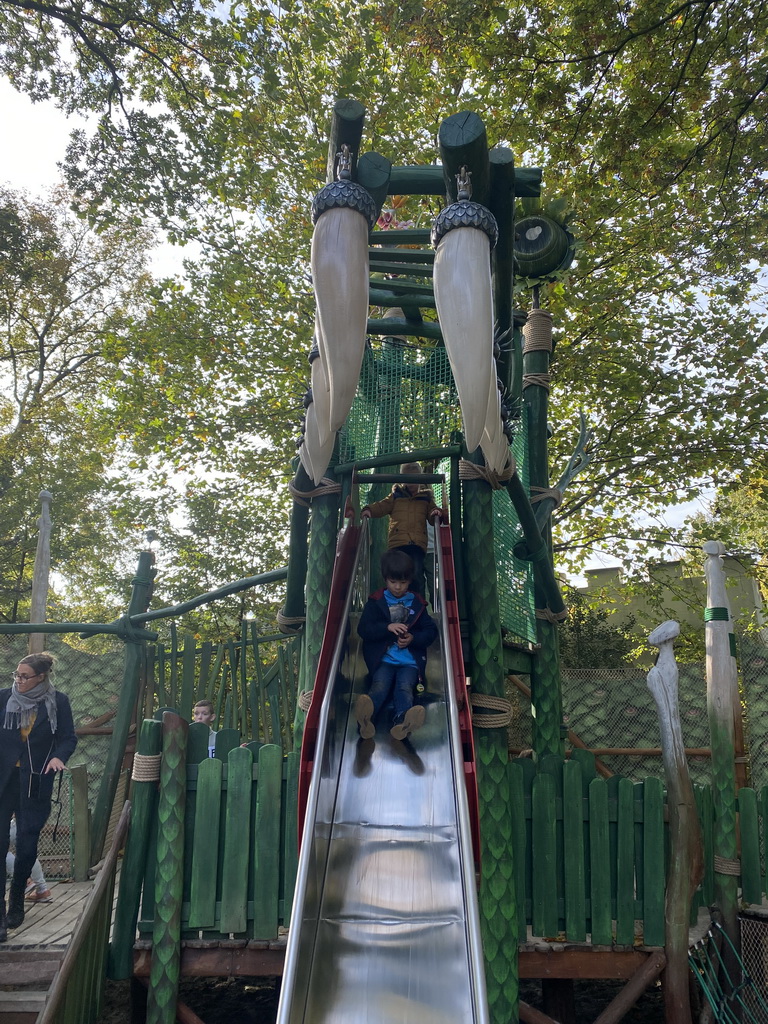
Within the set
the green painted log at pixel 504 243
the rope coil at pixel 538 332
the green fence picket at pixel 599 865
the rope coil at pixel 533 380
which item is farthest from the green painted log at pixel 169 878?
the rope coil at pixel 538 332

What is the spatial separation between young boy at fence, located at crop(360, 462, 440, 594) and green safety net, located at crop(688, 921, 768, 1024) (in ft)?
9.59

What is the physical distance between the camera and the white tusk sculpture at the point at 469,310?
3.41 meters

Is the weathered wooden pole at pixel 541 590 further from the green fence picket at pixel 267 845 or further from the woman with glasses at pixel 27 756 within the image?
the woman with glasses at pixel 27 756

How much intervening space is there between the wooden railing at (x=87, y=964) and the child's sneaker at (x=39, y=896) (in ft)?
3.18

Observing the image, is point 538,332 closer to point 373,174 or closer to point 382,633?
point 373,174

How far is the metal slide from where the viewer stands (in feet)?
9.20

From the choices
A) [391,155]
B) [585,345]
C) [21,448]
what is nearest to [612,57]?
[391,155]

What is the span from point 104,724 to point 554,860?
4.35 m

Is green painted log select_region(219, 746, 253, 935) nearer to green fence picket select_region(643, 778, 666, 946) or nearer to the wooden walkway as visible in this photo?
the wooden walkway

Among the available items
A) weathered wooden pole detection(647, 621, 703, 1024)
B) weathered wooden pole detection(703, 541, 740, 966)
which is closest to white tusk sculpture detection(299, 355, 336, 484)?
weathered wooden pole detection(647, 621, 703, 1024)

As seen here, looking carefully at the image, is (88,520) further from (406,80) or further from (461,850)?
(461,850)

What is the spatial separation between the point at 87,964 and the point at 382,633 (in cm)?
231

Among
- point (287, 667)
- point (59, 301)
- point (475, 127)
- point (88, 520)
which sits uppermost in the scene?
point (59, 301)

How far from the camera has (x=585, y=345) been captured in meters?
12.6
